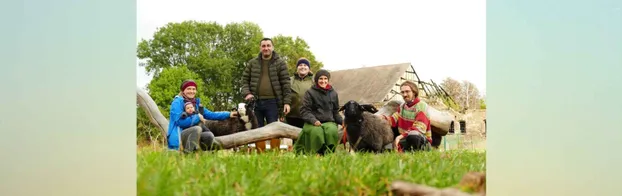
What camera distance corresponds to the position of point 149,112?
11.7ft

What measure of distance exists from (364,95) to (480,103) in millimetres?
651

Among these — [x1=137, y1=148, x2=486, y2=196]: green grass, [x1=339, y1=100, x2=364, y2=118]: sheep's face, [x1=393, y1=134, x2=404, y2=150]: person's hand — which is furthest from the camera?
[x1=393, y1=134, x2=404, y2=150]: person's hand

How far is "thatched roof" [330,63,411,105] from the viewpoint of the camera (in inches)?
146

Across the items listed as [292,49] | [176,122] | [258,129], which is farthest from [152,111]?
[292,49]

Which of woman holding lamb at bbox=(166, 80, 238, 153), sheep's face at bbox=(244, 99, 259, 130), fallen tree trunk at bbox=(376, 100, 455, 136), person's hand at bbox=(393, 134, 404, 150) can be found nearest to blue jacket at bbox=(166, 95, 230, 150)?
woman holding lamb at bbox=(166, 80, 238, 153)

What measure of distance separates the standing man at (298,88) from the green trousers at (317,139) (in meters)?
0.05

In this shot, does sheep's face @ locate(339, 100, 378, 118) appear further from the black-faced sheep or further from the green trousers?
the black-faced sheep

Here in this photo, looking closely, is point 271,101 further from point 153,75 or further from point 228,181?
point 228,181

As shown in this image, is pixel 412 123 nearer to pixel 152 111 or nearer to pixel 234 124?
pixel 234 124

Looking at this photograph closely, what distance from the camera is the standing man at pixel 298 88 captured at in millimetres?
3695

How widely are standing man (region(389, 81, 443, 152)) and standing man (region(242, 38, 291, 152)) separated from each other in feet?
2.18

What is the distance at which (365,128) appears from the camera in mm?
3838

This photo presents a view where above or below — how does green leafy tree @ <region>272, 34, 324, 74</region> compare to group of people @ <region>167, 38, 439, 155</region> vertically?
above

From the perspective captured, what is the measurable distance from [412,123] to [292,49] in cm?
86
